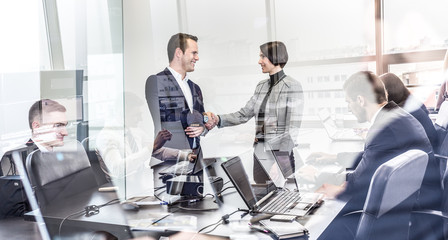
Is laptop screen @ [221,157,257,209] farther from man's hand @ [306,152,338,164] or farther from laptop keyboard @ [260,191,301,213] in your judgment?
man's hand @ [306,152,338,164]

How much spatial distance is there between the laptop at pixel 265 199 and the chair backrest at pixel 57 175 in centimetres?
75

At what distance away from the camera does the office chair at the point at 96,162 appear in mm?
1650

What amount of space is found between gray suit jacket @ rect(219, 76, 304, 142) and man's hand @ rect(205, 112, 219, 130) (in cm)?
24

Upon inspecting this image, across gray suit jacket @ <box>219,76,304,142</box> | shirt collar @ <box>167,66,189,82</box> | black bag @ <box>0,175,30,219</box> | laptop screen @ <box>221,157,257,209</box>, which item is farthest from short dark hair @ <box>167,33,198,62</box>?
laptop screen @ <box>221,157,257,209</box>

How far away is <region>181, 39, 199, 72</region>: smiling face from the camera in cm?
203

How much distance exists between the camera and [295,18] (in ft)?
5.47

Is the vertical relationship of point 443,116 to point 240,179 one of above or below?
above

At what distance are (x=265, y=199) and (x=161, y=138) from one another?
126cm

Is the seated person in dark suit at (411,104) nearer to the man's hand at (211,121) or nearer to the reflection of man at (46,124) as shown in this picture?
the man's hand at (211,121)

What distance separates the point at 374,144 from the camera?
1294 millimetres

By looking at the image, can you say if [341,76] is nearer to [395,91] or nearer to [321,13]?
[395,91]

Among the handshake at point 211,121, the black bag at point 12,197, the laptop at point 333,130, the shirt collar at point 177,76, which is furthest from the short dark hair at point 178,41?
the black bag at point 12,197

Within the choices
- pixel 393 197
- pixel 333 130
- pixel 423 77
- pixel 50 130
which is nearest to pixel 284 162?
pixel 333 130

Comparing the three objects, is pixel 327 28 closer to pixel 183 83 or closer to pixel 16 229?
pixel 183 83
